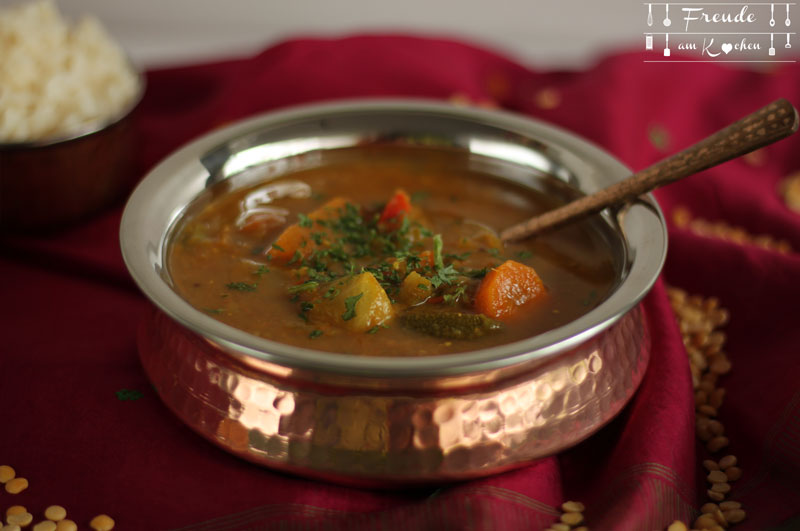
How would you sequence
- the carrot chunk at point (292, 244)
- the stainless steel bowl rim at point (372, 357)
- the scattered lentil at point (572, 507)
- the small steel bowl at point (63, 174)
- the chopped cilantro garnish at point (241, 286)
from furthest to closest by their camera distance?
the small steel bowl at point (63, 174)
the carrot chunk at point (292, 244)
the chopped cilantro garnish at point (241, 286)
the scattered lentil at point (572, 507)
the stainless steel bowl rim at point (372, 357)

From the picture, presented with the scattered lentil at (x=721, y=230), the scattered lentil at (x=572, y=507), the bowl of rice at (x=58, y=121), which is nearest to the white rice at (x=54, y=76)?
the bowl of rice at (x=58, y=121)

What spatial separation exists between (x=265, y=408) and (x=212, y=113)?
2020mm

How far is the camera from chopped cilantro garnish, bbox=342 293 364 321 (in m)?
2.29

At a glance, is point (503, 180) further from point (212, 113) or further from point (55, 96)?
point (55, 96)

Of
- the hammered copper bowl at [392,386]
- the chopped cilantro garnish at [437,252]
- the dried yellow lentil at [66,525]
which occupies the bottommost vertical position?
the dried yellow lentil at [66,525]

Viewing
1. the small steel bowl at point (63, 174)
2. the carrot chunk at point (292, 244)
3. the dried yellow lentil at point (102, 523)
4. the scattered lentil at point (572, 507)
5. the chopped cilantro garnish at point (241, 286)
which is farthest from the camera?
the small steel bowl at point (63, 174)

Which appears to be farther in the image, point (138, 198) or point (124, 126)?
point (124, 126)

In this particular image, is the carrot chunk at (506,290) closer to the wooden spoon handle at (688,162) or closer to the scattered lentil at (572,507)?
the wooden spoon handle at (688,162)

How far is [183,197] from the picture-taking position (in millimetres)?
2811

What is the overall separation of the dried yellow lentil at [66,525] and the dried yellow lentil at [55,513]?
2 centimetres

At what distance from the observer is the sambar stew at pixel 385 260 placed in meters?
2.32

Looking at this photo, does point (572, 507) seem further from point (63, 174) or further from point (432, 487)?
point (63, 174)

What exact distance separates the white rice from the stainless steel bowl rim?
0.59 m

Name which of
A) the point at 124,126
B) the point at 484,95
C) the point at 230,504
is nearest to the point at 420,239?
the point at 230,504
